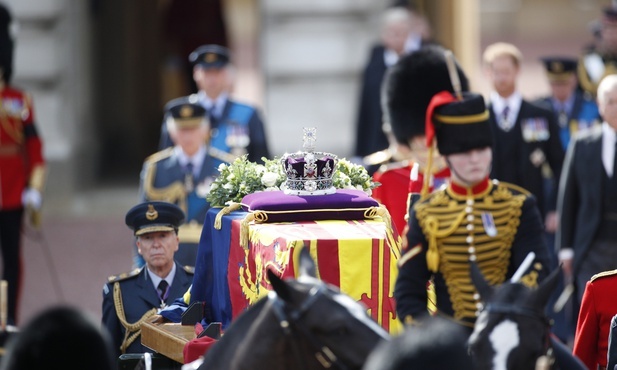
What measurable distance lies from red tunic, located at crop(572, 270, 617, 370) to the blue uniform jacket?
203cm

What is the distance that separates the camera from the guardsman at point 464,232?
565 centimetres

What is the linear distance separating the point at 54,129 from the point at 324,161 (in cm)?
866

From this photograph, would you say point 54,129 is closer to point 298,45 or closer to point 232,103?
point 298,45

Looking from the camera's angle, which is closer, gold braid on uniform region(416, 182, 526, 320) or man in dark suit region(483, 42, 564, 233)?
gold braid on uniform region(416, 182, 526, 320)

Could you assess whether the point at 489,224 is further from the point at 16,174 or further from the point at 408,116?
the point at 16,174

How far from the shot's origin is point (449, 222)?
571 centimetres

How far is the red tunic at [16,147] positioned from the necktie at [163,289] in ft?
12.3

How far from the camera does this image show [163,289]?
25.8 ft

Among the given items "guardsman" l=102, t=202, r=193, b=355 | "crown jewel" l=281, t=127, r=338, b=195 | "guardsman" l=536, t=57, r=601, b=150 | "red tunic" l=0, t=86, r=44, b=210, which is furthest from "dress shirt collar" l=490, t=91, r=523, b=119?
"crown jewel" l=281, t=127, r=338, b=195

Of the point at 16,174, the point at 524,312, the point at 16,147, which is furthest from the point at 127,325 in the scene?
the point at 16,147

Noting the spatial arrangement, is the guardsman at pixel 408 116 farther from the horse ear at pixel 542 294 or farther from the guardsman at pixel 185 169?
the horse ear at pixel 542 294

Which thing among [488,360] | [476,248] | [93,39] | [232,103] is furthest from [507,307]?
[93,39]

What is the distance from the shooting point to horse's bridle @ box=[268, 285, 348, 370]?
16.6 ft

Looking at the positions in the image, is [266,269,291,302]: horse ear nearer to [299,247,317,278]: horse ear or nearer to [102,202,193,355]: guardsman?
[299,247,317,278]: horse ear
